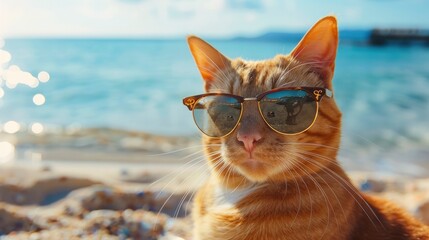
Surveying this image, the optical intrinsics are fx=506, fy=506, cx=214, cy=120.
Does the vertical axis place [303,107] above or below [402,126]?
above

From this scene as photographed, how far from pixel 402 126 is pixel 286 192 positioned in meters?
6.50

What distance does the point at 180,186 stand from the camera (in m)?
4.31

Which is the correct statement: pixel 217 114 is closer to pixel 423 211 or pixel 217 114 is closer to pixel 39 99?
pixel 423 211

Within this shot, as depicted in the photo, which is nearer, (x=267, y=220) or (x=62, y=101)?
(x=267, y=220)

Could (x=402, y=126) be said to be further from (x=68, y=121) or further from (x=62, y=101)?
(x=62, y=101)

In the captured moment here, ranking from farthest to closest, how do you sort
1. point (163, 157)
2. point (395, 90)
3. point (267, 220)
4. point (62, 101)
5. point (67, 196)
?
point (395, 90), point (62, 101), point (163, 157), point (67, 196), point (267, 220)

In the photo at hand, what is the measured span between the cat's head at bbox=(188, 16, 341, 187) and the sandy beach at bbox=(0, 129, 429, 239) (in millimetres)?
264

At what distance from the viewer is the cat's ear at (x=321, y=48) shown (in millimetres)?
2174

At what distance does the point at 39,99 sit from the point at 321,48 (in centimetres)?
844

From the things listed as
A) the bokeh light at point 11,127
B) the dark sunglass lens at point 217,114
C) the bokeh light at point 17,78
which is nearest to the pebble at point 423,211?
the dark sunglass lens at point 217,114

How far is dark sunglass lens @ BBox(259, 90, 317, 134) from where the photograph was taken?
2109 mm

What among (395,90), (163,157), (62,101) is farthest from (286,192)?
(395,90)

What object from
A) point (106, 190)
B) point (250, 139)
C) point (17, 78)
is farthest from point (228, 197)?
point (17, 78)

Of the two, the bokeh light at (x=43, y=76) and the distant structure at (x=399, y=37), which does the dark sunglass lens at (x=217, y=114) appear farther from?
the distant structure at (x=399, y=37)
